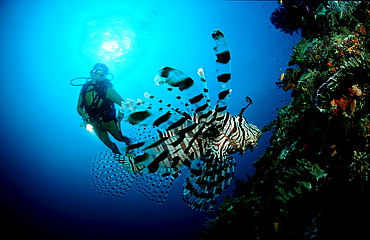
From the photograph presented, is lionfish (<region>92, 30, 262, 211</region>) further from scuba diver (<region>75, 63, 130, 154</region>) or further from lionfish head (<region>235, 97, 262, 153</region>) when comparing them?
scuba diver (<region>75, 63, 130, 154</region>)

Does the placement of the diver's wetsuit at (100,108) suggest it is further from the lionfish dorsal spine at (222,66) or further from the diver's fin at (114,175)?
the lionfish dorsal spine at (222,66)

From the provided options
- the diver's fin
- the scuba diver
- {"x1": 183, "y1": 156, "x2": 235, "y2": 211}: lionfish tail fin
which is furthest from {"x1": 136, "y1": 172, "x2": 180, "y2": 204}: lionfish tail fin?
the scuba diver

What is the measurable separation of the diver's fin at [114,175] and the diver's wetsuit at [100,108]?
8.18 feet

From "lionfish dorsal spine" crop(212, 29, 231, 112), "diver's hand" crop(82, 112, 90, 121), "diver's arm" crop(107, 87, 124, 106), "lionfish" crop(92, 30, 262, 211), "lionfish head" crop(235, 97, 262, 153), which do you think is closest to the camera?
"lionfish dorsal spine" crop(212, 29, 231, 112)

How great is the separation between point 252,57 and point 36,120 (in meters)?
51.9

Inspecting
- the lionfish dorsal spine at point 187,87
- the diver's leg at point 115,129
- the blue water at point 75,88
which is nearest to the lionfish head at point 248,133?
the lionfish dorsal spine at point 187,87

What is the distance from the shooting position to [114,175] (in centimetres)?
373

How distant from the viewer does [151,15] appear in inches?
941

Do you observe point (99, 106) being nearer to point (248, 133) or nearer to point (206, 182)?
point (206, 182)

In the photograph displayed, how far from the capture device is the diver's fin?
3.69m

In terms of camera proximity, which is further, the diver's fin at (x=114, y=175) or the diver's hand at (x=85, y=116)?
the diver's hand at (x=85, y=116)

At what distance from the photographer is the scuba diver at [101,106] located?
6562 millimetres

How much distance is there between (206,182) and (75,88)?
42871 mm

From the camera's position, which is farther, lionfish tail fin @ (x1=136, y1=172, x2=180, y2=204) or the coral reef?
lionfish tail fin @ (x1=136, y1=172, x2=180, y2=204)
